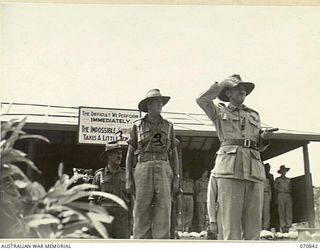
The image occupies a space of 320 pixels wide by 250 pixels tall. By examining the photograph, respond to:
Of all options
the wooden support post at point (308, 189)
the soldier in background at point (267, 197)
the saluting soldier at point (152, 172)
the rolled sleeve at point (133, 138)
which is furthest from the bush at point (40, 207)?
the wooden support post at point (308, 189)

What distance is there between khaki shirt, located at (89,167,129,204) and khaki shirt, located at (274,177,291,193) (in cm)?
76

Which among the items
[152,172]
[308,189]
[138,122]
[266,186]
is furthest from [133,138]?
[308,189]

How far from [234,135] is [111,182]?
66 centimetres

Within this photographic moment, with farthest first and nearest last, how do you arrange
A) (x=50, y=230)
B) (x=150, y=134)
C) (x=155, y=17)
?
(x=155, y=17), (x=150, y=134), (x=50, y=230)

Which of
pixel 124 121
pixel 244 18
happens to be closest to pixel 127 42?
pixel 124 121

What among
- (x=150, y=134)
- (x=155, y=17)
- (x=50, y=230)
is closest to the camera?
(x=50, y=230)

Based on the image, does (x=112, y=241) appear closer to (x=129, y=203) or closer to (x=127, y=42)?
(x=129, y=203)

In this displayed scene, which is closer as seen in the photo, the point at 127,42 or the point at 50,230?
the point at 50,230

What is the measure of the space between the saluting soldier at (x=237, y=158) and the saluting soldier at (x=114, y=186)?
1.48ft

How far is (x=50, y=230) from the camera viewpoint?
Answer: 2.49 meters

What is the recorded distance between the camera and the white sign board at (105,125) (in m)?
2.70

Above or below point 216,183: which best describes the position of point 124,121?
above

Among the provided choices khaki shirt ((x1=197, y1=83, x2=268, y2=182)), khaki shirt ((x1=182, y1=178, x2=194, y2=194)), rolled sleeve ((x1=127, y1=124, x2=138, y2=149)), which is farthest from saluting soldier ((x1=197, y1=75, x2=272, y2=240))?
rolled sleeve ((x1=127, y1=124, x2=138, y2=149))

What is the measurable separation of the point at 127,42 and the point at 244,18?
2.12 ft
